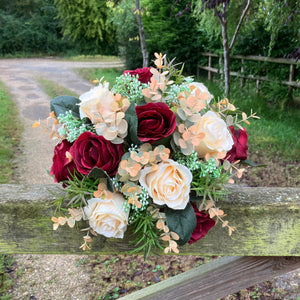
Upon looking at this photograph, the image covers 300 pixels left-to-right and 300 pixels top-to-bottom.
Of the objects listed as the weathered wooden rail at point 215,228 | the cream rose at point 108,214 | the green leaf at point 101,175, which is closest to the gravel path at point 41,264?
the weathered wooden rail at point 215,228

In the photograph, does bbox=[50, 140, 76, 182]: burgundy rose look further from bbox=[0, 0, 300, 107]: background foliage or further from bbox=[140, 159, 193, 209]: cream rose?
bbox=[0, 0, 300, 107]: background foliage

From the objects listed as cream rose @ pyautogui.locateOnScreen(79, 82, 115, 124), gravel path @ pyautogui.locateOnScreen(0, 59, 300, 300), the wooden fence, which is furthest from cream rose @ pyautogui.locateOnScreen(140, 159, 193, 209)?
the wooden fence

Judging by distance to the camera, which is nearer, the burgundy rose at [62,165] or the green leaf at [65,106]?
the burgundy rose at [62,165]

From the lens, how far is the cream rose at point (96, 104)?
987mm

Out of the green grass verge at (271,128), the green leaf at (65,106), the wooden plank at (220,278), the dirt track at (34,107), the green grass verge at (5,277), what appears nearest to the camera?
the green leaf at (65,106)

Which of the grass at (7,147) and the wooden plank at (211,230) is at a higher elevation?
the wooden plank at (211,230)

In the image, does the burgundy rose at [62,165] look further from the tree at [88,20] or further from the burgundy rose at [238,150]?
the tree at [88,20]

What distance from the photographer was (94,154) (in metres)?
0.95

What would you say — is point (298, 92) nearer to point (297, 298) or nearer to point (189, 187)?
point (297, 298)

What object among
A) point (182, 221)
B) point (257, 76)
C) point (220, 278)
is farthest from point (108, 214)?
point (257, 76)

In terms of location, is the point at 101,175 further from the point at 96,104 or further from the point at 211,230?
the point at 211,230

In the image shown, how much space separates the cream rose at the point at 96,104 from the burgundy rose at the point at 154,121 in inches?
3.9

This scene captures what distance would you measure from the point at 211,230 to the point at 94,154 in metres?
0.53

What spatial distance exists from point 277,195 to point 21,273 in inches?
101
